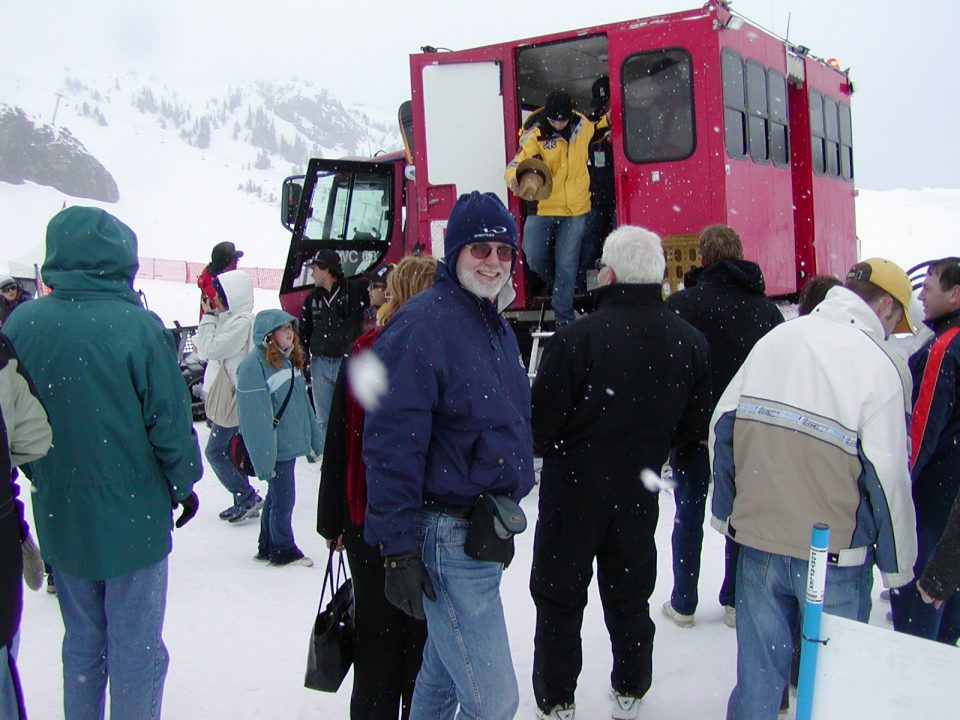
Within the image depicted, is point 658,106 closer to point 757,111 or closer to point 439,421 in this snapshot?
point 757,111

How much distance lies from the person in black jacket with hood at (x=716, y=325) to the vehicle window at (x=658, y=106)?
99.6 inches

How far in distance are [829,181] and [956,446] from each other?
6384 mm

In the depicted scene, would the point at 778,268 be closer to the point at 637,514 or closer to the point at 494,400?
the point at 637,514

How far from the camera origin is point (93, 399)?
8.20 ft

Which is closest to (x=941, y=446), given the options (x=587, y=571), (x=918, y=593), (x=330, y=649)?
(x=918, y=593)

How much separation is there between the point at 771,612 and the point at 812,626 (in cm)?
59

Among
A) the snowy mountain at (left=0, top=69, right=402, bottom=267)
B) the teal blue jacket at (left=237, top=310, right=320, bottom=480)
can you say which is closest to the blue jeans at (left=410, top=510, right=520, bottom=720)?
the teal blue jacket at (left=237, top=310, right=320, bottom=480)

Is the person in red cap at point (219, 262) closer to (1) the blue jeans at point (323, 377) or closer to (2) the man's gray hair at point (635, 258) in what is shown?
(1) the blue jeans at point (323, 377)

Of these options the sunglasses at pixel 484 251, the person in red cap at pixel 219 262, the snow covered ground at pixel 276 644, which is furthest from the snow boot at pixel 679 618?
the person in red cap at pixel 219 262

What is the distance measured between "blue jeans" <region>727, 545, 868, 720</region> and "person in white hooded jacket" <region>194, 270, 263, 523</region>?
385 cm

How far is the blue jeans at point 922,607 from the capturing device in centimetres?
302

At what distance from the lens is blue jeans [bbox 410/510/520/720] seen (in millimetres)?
2264

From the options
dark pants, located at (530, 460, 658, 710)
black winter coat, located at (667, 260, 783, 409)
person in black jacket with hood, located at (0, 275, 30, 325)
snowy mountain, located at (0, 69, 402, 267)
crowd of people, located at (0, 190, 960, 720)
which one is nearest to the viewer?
crowd of people, located at (0, 190, 960, 720)

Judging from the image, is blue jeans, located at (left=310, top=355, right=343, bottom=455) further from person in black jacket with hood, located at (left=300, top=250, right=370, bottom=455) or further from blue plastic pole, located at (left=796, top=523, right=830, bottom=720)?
blue plastic pole, located at (left=796, top=523, right=830, bottom=720)
